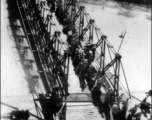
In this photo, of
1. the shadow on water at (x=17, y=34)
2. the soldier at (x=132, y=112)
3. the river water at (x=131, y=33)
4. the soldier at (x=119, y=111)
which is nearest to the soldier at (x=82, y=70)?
the shadow on water at (x=17, y=34)

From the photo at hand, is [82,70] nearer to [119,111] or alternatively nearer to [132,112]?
[119,111]

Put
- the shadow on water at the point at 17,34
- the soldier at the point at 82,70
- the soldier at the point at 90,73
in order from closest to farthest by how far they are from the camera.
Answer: the soldier at the point at 90,73, the shadow on water at the point at 17,34, the soldier at the point at 82,70

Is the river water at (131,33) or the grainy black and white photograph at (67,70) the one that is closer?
the grainy black and white photograph at (67,70)

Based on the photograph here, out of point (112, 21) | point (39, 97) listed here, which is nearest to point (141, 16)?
point (112, 21)

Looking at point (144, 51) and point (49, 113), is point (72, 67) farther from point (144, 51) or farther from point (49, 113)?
point (144, 51)

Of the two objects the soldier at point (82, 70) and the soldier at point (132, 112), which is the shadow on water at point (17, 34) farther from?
the soldier at point (132, 112)

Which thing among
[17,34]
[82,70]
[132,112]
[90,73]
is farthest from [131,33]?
[132,112]

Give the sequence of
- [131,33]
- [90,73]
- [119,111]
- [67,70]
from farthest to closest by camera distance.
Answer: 1. [131,33]
2. [90,73]
3. [67,70]
4. [119,111]

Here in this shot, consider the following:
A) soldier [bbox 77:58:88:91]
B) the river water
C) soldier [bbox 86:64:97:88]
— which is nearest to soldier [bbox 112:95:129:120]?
soldier [bbox 86:64:97:88]
